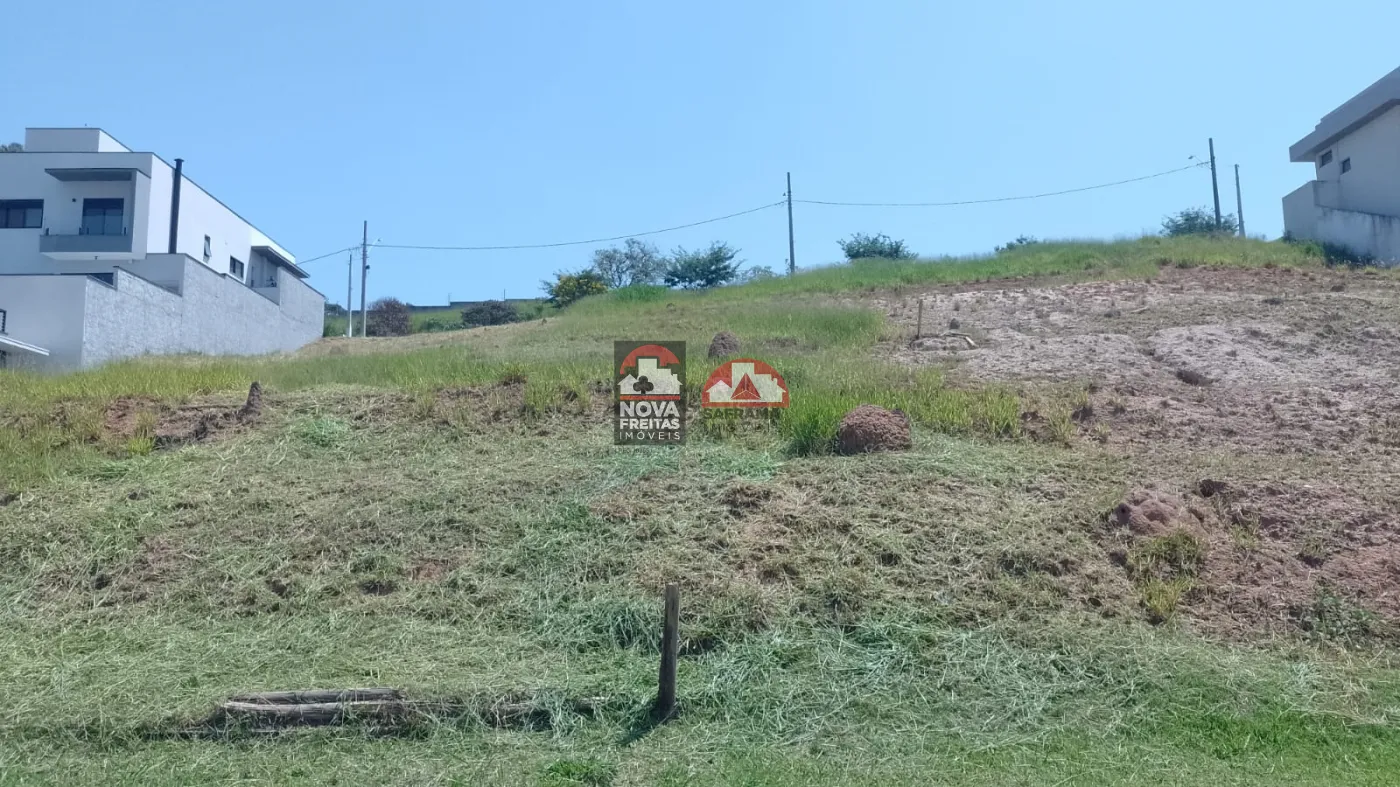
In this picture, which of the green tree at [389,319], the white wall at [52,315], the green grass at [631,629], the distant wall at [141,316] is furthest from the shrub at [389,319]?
the green grass at [631,629]

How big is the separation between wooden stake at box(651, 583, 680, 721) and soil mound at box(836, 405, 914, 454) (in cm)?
371

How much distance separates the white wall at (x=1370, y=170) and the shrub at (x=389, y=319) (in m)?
33.1

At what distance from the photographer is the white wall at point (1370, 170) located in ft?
76.3

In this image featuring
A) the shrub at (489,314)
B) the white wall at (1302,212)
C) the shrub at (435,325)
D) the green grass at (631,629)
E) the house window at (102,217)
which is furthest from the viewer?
the shrub at (435,325)

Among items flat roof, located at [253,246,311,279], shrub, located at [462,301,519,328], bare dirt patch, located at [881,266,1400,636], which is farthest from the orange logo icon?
flat roof, located at [253,246,311,279]

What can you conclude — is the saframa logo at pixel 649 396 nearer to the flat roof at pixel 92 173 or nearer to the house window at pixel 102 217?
the flat roof at pixel 92 173

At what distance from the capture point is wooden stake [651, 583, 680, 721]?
587 cm

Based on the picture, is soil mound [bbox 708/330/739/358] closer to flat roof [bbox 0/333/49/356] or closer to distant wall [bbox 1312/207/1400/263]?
flat roof [bbox 0/333/49/356]

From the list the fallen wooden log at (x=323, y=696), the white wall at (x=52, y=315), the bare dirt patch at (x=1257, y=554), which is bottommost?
the fallen wooden log at (x=323, y=696)

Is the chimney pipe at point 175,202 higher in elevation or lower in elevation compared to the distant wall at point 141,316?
higher

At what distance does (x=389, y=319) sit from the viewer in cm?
4556

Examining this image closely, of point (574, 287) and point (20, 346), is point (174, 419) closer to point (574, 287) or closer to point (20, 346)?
point (20, 346)

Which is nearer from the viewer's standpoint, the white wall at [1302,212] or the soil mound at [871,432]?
the soil mound at [871,432]

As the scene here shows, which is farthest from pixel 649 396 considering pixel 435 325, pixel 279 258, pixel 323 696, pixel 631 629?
pixel 279 258
